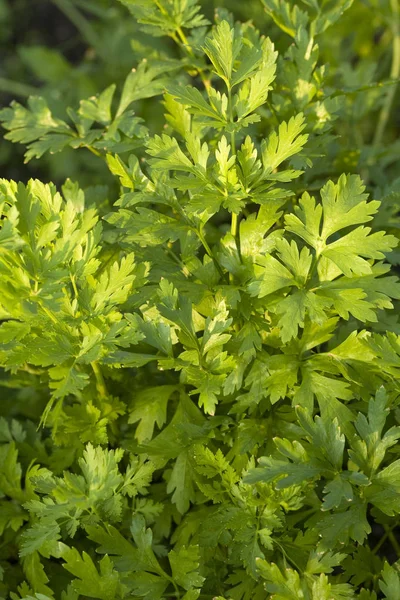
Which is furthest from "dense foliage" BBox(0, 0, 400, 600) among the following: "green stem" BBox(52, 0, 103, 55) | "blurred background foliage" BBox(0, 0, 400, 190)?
"green stem" BBox(52, 0, 103, 55)

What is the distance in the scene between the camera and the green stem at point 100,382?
1.39 meters

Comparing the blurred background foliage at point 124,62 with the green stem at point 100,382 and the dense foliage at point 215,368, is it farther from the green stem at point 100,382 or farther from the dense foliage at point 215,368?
the green stem at point 100,382

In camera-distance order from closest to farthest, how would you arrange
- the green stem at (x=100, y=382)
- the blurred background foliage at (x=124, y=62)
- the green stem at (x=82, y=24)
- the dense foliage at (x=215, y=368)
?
the dense foliage at (x=215, y=368)
the green stem at (x=100, y=382)
the blurred background foliage at (x=124, y=62)
the green stem at (x=82, y=24)

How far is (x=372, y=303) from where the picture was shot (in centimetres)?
126

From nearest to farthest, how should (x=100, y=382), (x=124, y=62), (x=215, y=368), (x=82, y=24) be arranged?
(x=215, y=368) < (x=100, y=382) < (x=124, y=62) < (x=82, y=24)

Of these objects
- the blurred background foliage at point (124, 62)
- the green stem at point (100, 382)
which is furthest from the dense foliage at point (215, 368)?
the blurred background foliage at point (124, 62)

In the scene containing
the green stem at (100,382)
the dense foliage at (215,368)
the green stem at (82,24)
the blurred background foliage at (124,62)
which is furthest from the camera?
the green stem at (82,24)

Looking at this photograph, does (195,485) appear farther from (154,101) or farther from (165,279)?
(154,101)

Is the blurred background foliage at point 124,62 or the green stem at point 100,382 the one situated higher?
the blurred background foliage at point 124,62

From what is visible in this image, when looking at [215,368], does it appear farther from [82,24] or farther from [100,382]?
[82,24]

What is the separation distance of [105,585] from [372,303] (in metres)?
0.69

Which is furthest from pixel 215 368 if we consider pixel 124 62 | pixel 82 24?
pixel 82 24

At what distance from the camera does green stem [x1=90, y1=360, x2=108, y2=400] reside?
139cm

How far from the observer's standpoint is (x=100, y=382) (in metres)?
1.42
